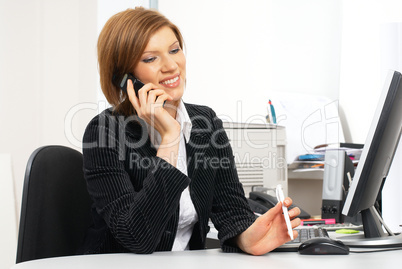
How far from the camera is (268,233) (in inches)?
39.1

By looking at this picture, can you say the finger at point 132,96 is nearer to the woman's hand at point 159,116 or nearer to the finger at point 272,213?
the woman's hand at point 159,116

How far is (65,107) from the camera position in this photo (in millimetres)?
2318

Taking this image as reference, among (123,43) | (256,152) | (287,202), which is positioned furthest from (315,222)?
(123,43)

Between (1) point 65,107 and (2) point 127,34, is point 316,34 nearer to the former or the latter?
(1) point 65,107

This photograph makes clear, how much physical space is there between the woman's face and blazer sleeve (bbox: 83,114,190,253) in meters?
0.23

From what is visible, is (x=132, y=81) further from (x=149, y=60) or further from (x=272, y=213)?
(x=272, y=213)

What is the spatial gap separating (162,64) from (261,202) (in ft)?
2.48

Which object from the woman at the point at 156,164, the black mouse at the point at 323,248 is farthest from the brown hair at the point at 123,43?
the black mouse at the point at 323,248

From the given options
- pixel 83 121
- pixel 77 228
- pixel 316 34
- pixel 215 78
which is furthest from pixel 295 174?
pixel 77 228

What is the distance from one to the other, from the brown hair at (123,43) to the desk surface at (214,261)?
1.44 feet

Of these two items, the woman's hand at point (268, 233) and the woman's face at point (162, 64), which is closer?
the woman's hand at point (268, 233)

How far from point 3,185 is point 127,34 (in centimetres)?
128

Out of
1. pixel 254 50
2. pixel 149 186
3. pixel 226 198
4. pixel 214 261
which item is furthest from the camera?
pixel 254 50

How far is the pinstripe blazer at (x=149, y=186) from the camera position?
96cm
